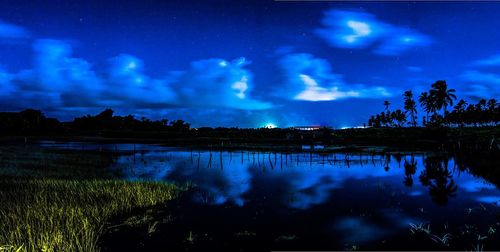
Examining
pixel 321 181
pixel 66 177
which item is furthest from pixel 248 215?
pixel 66 177

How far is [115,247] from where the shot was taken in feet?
44.5

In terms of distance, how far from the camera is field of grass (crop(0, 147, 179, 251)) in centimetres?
1255

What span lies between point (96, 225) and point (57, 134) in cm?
14595

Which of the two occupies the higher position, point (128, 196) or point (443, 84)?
point (443, 84)

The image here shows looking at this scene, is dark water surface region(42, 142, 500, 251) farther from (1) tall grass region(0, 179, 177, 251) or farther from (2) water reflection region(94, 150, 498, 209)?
(1) tall grass region(0, 179, 177, 251)

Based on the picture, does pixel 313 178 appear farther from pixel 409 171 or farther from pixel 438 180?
pixel 409 171

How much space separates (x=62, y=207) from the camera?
16094 millimetres

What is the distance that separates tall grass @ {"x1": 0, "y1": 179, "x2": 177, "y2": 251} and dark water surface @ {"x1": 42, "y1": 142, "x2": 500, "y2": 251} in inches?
60.3

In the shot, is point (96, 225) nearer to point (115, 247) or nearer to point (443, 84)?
point (115, 247)

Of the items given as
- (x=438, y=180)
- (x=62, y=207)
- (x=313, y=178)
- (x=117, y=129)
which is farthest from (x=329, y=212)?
(x=117, y=129)

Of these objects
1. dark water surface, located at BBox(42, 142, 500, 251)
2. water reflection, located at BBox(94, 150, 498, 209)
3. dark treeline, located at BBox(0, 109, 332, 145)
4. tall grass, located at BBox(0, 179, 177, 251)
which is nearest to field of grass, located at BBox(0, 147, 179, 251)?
tall grass, located at BBox(0, 179, 177, 251)

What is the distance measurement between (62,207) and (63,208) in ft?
1.17

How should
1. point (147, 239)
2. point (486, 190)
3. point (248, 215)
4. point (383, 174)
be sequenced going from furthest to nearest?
point (383, 174)
point (486, 190)
point (248, 215)
point (147, 239)

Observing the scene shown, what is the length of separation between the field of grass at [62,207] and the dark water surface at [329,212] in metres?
1.58
